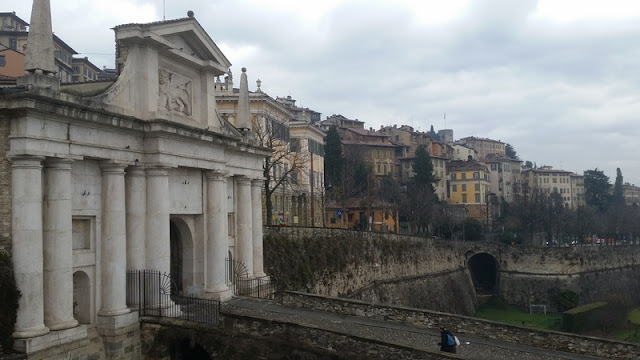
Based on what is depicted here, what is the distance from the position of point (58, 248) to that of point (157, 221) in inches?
143

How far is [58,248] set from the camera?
14.2 metres

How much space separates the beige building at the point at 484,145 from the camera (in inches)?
5860

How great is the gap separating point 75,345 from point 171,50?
30.5ft

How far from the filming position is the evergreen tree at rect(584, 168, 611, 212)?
351 ft

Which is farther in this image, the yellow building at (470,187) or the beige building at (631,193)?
the beige building at (631,193)

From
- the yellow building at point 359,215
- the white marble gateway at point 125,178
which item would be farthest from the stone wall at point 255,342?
the yellow building at point 359,215

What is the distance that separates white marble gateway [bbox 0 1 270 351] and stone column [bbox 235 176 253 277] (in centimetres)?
4

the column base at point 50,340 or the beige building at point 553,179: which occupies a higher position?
the beige building at point 553,179

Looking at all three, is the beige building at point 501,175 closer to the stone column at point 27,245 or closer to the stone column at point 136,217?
the stone column at point 136,217

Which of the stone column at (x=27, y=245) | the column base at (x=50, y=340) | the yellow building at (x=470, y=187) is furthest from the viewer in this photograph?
the yellow building at (x=470, y=187)

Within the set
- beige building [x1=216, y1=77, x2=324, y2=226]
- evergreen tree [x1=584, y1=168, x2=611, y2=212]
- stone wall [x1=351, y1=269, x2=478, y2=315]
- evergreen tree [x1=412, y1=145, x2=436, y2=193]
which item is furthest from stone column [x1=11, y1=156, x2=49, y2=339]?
evergreen tree [x1=584, y1=168, x2=611, y2=212]

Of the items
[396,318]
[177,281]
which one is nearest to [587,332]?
[396,318]

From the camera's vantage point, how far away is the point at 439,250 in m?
53.0

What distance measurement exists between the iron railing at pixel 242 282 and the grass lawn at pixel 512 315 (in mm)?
29962
